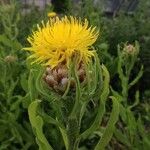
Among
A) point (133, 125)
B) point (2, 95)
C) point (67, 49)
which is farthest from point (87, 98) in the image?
point (2, 95)

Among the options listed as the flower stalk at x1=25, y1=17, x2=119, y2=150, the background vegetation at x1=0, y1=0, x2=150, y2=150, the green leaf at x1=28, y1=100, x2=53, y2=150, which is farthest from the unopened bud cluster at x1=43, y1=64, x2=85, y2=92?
the background vegetation at x1=0, y1=0, x2=150, y2=150

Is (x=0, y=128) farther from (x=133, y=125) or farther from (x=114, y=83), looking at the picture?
(x=114, y=83)

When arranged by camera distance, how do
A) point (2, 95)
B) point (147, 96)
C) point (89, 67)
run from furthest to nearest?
point (147, 96) < point (2, 95) < point (89, 67)

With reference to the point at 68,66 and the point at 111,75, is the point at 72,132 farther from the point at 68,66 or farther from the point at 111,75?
the point at 111,75

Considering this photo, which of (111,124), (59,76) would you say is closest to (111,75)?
(111,124)

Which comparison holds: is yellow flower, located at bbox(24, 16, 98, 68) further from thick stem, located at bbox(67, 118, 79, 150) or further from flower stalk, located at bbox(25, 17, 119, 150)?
thick stem, located at bbox(67, 118, 79, 150)

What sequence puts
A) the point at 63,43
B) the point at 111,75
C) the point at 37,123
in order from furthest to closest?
1. the point at 111,75
2. the point at 37,123
3. the point at 63,43

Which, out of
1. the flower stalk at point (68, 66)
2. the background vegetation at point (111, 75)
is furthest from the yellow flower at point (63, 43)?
the background vegetation at point (111, 75)
